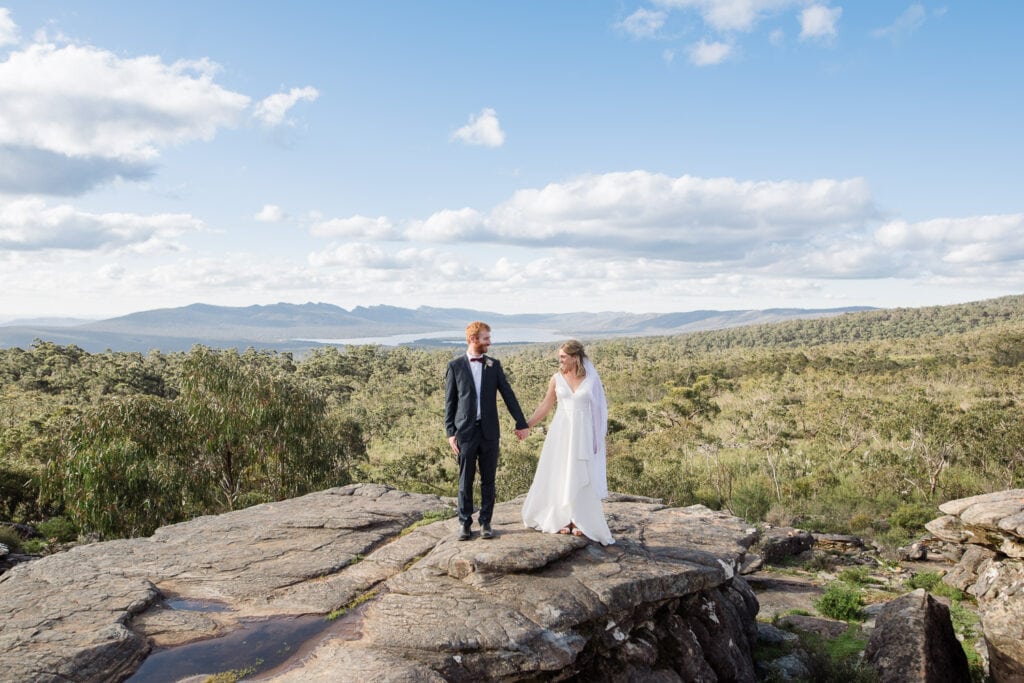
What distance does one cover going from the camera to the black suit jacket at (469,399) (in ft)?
29.6

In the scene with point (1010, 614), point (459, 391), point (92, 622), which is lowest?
point (1010, 614)

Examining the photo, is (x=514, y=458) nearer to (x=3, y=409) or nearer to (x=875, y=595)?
(x=875, y=595)

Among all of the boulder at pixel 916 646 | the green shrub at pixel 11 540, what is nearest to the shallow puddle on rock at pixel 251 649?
the boulder at pixel 916 646

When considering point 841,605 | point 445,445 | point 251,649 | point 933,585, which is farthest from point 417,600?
point 445,445

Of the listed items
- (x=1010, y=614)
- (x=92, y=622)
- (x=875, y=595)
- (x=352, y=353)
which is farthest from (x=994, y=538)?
(x=352, y=353)

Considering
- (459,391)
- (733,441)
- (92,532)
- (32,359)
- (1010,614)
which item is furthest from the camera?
(32,359)

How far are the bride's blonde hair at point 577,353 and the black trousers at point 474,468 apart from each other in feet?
5.17

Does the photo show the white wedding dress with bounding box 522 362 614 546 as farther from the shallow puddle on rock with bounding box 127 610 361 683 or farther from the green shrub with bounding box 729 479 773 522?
the green shrub with bounding box 729 479 773 522

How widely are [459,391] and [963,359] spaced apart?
67.1 meters

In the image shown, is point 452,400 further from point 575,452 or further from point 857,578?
point 857,578

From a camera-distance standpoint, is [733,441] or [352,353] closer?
[733,441]

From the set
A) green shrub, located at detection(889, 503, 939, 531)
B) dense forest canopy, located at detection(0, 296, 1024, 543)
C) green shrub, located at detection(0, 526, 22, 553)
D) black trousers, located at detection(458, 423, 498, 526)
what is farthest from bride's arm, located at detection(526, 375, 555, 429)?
green shrub, located at detection(889, 503, 939, 531)

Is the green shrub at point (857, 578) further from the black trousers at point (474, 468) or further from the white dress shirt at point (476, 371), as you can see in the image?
the white dress shirt at point (476, 371)

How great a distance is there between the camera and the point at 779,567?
19625mm
